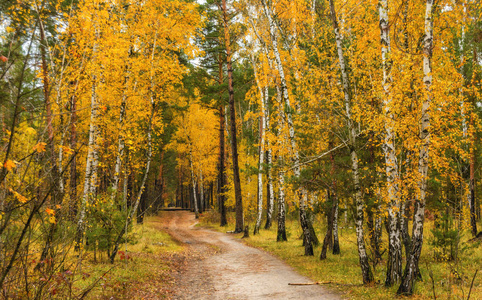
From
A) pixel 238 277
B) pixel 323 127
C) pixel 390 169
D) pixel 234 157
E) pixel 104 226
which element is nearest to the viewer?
pixel 390 169

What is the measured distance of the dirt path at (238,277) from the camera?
22.9 ft

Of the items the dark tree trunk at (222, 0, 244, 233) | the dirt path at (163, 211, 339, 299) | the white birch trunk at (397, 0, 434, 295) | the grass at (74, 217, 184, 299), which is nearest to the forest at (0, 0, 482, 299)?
the white birch trunk at (397, 0, 434, 295)

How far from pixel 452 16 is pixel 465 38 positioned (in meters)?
9.61

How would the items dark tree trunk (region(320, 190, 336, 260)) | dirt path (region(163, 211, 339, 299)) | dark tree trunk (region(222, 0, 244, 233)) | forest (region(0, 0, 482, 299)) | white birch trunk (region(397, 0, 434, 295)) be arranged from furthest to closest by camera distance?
dark tree trunk (region(222, 0, 244, 233)), dark tree trunk (region(320, 190, 336, 260)), dirt path (region(163, 211, 339, 299)), white birch trunk (region(397, 0, 434, 295)), forest (region(0, 0, 482, 299))

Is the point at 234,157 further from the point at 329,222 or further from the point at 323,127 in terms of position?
the point at 323,127

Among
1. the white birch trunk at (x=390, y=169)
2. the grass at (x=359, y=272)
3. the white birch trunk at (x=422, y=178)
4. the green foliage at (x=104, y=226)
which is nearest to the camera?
the white birch trunk at (x=422, y=178)

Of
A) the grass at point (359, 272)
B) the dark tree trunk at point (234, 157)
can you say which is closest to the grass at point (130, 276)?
the grass at point (359, 272)

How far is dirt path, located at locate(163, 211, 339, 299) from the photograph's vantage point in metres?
6.98

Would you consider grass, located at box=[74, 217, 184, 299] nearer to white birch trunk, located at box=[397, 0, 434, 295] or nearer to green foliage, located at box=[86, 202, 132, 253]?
green foliage, located at box=[86, 202, 132, 253]

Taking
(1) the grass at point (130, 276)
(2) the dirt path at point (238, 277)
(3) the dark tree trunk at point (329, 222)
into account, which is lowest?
(2) the dirt path at point (238, 277)

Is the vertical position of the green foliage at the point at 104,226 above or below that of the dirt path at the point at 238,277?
above

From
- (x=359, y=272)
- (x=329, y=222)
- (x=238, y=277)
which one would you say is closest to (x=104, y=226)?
(x=238, y=277)

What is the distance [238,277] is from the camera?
872 centimetres

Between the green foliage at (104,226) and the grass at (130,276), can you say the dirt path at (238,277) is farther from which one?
the green foliage at (104,226)
